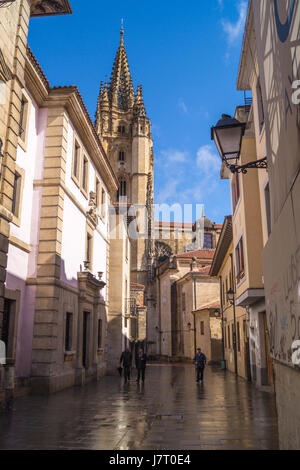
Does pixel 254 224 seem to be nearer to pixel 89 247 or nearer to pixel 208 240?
pixel 89 247

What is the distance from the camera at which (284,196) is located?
4.66 meters

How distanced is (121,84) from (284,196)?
88313 mm

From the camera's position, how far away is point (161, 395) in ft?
45.6

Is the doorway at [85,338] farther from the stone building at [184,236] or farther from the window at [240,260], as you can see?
the stone building at [184,236]

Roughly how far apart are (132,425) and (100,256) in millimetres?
15212

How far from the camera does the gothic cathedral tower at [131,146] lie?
204 feet

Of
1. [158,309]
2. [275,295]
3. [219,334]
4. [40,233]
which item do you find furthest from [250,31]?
[158,309]

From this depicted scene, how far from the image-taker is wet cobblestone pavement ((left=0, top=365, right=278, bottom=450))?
659 cm

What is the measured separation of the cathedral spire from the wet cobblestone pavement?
76.3 m

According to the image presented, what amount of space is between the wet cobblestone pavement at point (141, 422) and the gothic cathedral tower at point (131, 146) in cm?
4577

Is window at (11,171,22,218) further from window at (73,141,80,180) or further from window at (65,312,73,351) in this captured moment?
window at (65,312,73,351)

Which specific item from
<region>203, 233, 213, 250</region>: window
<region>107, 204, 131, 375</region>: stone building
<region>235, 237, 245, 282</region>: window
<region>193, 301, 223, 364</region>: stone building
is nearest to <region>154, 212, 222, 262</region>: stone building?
<region>203, 233, 213, 250</region>: window

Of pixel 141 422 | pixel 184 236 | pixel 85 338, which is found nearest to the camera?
pixel 141 422

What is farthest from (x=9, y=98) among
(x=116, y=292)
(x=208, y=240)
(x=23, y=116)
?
(x=208, y=240)
